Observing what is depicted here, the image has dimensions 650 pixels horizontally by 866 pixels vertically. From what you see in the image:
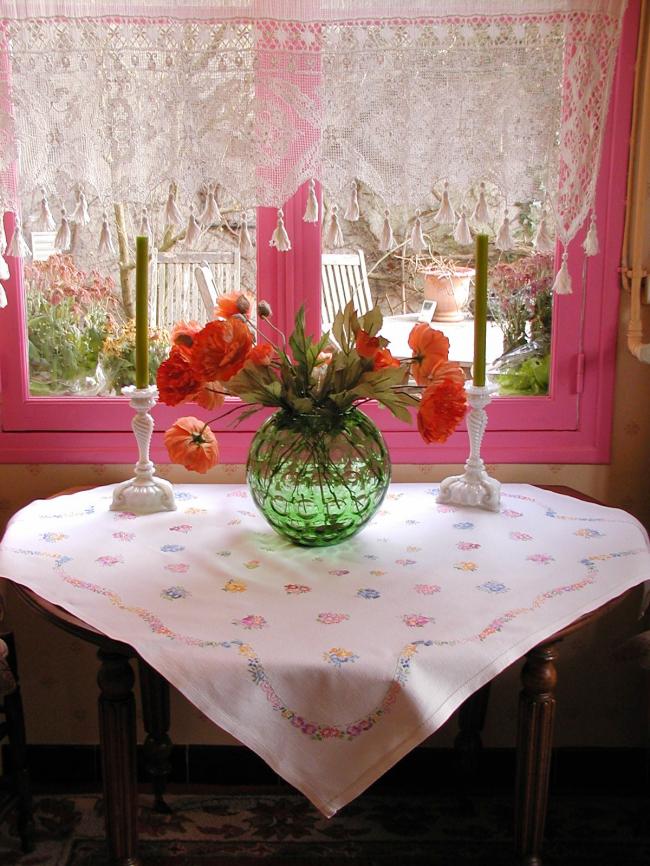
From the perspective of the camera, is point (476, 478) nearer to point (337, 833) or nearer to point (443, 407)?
point (443, 407)

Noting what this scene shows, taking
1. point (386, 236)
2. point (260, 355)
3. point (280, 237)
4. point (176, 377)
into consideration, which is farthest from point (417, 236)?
point (176, 377)

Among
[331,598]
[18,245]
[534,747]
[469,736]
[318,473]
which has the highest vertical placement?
[18,245]

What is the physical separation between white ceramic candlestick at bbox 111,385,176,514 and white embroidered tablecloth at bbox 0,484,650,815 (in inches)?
1.3

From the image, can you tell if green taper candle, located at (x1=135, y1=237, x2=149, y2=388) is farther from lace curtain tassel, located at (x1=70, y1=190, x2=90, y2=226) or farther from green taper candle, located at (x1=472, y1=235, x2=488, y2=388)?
green taper candle, located at (x1=472, y1=235, x2=488, y2=388)

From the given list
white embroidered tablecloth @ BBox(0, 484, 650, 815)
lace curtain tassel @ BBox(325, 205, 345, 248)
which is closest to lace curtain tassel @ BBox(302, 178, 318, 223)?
lace curtain tassel @ BBox(325, 205, 345, 248)

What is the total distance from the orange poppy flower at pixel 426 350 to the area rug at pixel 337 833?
104 centimetres

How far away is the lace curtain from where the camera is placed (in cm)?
197

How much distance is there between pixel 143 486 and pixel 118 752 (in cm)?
58

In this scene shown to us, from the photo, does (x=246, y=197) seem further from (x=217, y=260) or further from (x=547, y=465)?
(x=547, y=465)

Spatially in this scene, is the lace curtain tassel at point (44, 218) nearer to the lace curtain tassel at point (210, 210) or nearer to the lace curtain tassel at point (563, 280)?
the lace curtain tassel at point (210, 210)

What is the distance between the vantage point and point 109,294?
7.45 ft

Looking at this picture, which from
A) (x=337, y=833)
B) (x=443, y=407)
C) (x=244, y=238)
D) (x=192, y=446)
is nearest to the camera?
(x=443, y=407)

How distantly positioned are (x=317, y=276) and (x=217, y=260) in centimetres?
22

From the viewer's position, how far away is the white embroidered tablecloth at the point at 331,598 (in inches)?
55.2
